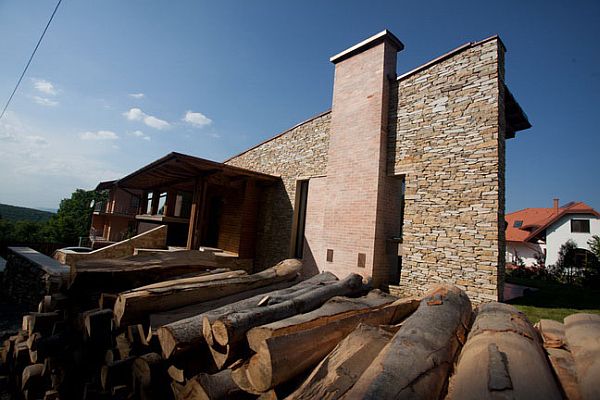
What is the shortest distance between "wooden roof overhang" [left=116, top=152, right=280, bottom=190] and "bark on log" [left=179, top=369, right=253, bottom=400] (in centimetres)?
682

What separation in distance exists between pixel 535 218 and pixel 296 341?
3372cm

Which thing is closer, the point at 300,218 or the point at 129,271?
the point at 129,271

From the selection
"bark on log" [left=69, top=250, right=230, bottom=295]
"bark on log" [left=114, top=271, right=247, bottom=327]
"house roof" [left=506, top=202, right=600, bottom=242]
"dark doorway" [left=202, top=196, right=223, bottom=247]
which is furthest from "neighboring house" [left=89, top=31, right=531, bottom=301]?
"house roof" [left=506, top=202, right=600, bottom=242]

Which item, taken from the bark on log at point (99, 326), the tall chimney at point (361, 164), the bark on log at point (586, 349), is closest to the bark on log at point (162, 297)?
the bark on log at point (99, 326)

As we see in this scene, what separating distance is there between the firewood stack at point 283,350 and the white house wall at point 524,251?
2615cm

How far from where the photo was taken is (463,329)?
279cm

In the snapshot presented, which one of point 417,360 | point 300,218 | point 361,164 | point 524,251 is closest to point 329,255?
point 300,218

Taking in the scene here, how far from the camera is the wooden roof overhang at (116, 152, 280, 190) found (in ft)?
26.1

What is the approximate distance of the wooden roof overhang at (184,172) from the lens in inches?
313

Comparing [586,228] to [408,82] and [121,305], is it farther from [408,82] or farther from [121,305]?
[121,305]

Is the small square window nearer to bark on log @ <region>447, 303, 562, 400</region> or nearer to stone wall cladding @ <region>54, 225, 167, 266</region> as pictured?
bark on log @ <region>447, 303, 562, 400</region>

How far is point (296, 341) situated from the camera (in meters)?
1.90

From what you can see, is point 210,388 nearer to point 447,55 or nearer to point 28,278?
point 447,55

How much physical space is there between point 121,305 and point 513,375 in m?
3.16
